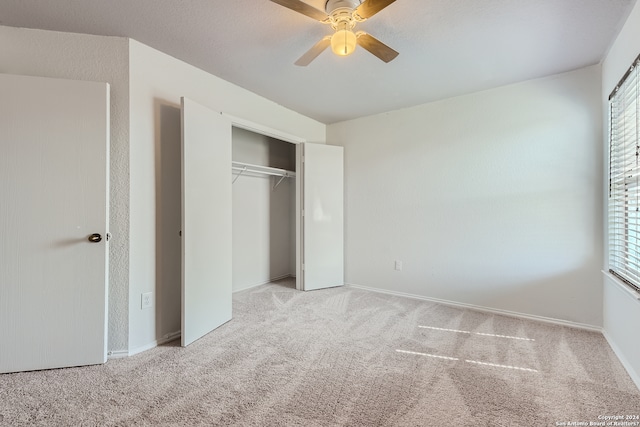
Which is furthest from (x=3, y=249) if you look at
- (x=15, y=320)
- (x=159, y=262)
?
(x=159, y=262)

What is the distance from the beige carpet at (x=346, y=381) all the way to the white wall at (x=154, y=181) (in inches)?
11.0

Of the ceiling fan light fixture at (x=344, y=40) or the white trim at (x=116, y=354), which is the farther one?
the white trim at (x=116, y=354)

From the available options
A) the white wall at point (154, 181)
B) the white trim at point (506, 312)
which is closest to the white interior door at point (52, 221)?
the white wall at point (154, 181)

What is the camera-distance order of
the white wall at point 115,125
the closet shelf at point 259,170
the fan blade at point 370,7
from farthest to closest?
1. the closet shelf at point 259,170
2. the white wall at point 115,125
3. the fan blade at point 370,7

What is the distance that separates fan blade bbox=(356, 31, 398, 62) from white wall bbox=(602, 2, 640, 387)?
57.2 inches

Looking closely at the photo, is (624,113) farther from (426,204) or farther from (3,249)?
(3,249)

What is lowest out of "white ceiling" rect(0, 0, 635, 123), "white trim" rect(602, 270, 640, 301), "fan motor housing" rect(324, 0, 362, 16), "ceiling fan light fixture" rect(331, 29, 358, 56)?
"white trim" rect(602, 270, 640, 301)

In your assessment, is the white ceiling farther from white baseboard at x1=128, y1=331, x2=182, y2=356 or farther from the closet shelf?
white baseboard at x1=128, y1=331, x2=182, y2=356

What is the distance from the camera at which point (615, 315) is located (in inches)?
84.7

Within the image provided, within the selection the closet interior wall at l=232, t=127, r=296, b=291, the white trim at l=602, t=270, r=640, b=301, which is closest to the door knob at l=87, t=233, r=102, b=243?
the closet interior wall at l=232, t=127, r=296, b=291

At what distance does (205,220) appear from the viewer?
8.06 ft

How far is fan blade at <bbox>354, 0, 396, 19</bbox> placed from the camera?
1.46 meters

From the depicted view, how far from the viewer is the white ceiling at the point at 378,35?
69.7 inches

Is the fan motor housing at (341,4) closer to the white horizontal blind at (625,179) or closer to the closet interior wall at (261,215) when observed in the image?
the white horizontal blind at (625,179)
